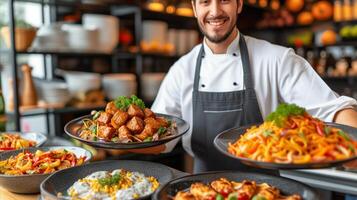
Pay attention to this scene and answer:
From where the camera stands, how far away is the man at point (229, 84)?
1912 mm

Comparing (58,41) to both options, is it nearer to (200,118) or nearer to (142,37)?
(142,37)

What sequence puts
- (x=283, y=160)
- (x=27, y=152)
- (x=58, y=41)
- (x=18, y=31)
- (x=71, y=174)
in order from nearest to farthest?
(x=283, y=160), (x=71, y=174), (x=27, y=152), (x=18, y=31), (x=58, y=41)

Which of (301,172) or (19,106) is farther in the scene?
(19,106)

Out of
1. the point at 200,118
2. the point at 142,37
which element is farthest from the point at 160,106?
the point at 142,37

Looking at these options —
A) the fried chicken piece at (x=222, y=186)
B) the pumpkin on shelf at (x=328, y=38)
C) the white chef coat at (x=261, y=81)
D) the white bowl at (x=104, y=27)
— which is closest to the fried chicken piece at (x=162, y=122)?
the fried chicken piece at (x=222, y=186)

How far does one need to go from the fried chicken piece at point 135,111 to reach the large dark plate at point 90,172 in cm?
20

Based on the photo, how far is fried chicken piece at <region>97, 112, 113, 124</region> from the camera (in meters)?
1.52

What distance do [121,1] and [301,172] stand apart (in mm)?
2399

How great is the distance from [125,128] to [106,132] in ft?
0.25

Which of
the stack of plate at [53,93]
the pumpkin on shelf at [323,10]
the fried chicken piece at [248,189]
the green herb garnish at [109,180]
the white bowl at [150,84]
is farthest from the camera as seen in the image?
the pumpkin on shelf at [323,10]

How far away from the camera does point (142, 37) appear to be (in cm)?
394

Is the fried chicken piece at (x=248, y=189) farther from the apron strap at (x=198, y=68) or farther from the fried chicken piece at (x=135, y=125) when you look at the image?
the apron strap at (x=198, y=68)

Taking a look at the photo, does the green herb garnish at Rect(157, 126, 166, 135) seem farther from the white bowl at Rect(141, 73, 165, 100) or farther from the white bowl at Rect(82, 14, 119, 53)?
the white bowl at Rect(141, 73, 165, 100)

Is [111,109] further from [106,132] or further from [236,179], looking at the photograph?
[236,179]
